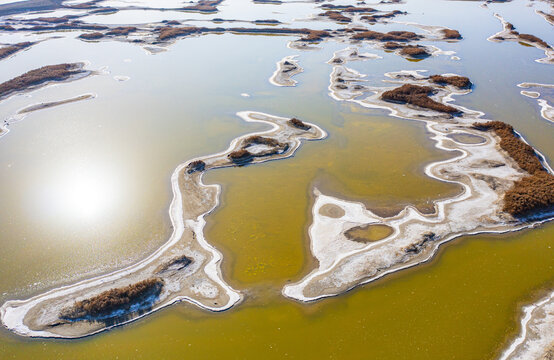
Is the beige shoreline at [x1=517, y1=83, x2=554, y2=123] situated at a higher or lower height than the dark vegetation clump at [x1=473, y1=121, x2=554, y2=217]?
higher

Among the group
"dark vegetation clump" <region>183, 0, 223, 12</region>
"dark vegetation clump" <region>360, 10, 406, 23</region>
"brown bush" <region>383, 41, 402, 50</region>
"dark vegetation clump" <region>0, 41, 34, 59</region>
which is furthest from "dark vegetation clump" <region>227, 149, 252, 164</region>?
"dark vegetation clump" <region>183, 0, 223, 12</region>

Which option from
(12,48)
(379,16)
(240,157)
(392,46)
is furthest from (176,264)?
(379,16)

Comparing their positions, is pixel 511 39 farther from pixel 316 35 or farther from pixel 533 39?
pixel 316 35

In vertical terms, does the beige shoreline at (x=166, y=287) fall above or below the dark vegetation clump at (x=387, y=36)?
below

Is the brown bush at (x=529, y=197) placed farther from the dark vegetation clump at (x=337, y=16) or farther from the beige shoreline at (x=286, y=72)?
the dark vegetation clump at (x=337, y=16)

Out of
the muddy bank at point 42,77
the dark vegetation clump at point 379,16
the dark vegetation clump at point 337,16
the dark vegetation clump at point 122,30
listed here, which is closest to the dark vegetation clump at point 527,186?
the muddy bank at point 42,77

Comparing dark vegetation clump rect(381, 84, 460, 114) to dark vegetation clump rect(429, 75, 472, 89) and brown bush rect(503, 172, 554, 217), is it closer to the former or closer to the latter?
dark vegetation clump rect(429, 75, 472, 89)
